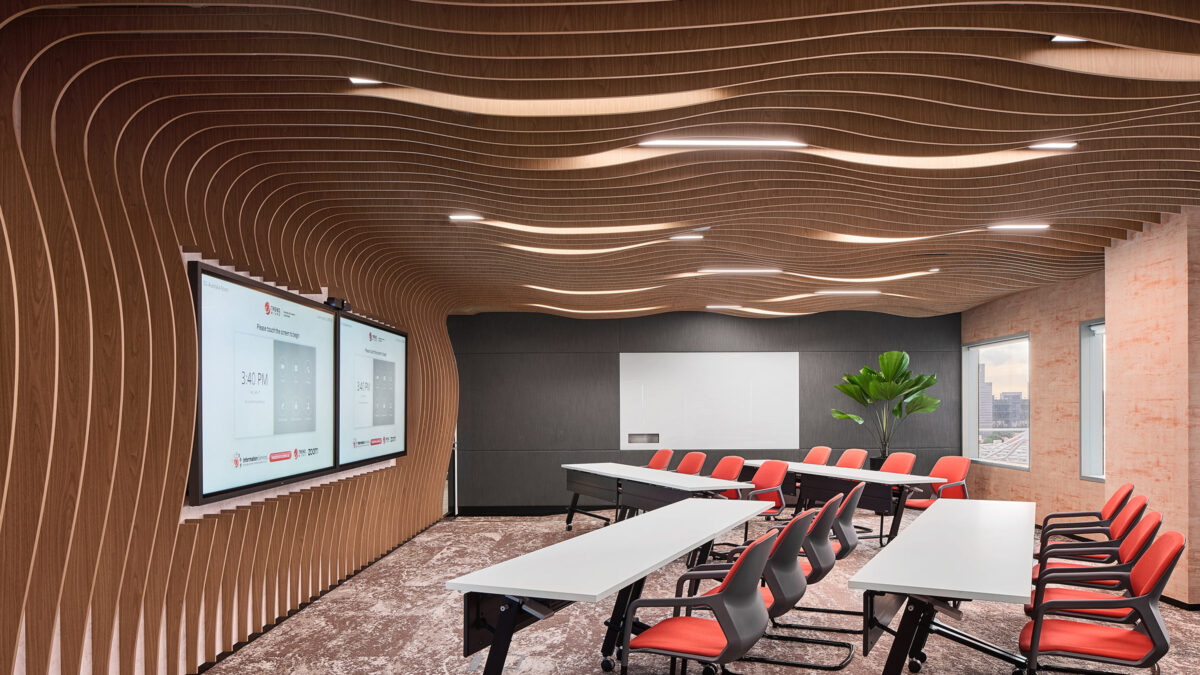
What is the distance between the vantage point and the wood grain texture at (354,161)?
314cm

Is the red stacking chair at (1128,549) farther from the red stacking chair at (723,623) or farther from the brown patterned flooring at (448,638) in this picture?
the red stacking chair at (723,623)

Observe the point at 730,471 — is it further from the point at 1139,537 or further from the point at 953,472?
the point at 1139,537

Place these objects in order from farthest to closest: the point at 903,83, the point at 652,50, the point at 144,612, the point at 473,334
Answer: the point at 473,334
the point at 144,612
the point at 903,83
the point at 652,50

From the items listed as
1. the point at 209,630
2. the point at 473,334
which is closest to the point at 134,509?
the point at 209,630

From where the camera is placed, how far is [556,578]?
3361mm

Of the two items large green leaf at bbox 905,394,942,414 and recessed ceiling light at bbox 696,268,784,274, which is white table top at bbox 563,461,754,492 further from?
large green leaf at bbox 905,394,942,414

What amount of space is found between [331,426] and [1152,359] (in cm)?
647

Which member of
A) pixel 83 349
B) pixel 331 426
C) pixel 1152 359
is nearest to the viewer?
pixel 83 349

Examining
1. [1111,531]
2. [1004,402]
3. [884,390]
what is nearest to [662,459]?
[884,390]

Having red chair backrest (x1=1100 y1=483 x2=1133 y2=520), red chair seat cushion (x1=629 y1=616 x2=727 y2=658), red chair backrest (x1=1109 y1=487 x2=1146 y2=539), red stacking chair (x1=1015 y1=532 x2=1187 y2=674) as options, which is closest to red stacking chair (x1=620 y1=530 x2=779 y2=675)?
red chair seat cushion (x1=629 y1=616 x2=727 y2=658)

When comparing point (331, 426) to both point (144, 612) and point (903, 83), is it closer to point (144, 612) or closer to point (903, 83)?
point (144, 612)

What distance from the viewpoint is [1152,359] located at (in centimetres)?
671

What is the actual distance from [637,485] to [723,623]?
5.22 metres

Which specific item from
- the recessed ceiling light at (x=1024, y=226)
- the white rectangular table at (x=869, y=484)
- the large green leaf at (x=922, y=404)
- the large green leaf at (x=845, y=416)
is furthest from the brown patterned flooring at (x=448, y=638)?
the large green leaf at (x=922, y=404)
